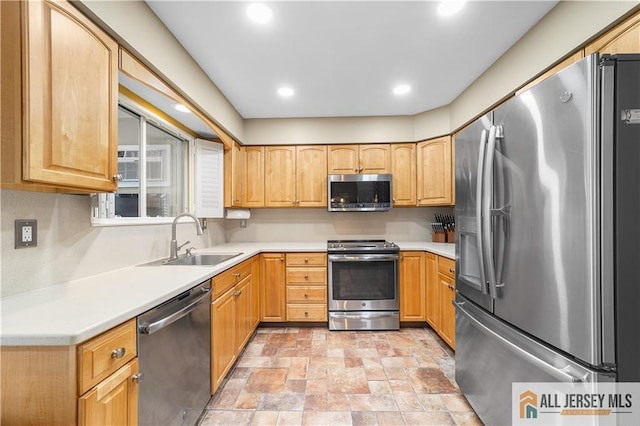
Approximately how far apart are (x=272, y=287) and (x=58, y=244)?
78.6 inches

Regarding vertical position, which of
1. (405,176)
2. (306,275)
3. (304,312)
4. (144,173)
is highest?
(405,176)

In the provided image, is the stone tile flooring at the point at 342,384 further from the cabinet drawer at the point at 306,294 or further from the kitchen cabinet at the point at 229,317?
the cabinet drawer at the point at 306,294

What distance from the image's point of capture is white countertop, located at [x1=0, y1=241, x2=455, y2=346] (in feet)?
2.67

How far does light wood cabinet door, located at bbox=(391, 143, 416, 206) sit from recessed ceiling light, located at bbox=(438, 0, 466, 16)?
1.82m

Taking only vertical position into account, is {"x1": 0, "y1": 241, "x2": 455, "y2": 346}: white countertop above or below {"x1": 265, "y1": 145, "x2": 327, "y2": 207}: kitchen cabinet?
below

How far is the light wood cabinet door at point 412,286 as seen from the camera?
3016 millimetres

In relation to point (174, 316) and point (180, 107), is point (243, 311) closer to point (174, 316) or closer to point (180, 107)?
point (174, 316)

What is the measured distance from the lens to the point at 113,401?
3.11 ft

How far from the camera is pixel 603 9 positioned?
4.55 ft

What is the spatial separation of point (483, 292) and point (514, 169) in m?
0.68

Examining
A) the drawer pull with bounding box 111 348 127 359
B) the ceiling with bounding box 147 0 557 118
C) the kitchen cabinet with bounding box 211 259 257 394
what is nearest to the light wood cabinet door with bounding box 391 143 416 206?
the ceiling with bounding box 147 0 557 118

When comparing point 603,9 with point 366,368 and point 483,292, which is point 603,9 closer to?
point 483,292

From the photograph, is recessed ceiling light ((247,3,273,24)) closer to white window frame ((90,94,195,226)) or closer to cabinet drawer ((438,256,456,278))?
white window frame ((90,94,195,226))

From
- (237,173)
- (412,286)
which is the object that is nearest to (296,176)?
(237,173)
